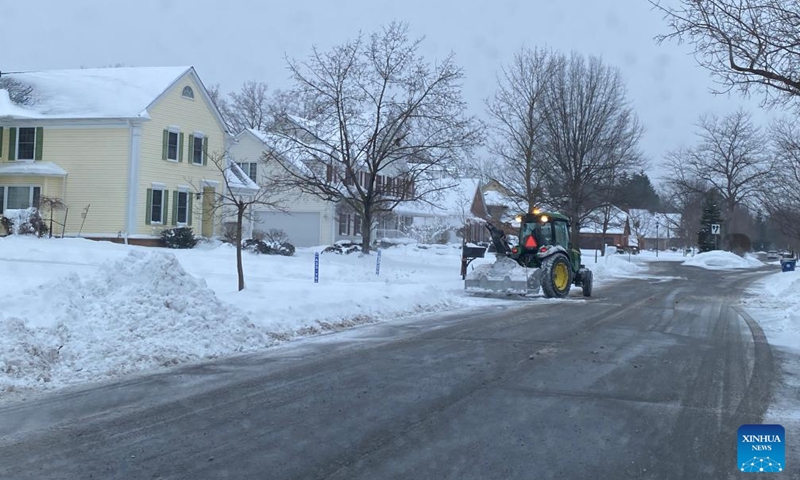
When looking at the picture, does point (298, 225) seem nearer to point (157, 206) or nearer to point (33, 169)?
point (157, 206)

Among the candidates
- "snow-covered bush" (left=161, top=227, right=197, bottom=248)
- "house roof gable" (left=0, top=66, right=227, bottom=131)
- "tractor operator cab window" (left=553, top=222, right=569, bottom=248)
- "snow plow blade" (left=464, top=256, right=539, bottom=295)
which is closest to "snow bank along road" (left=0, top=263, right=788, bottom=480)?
"snow plow blade" (left=464, top=256, right=539, bottom=295)

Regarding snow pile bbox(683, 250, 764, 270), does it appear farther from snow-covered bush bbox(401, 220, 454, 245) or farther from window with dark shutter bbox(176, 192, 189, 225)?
window with dark shutter bbox(176, 192, 189, 225)

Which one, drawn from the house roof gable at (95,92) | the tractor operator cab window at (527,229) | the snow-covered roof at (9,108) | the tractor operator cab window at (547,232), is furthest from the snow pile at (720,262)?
the snow-covered roof at (9,108)

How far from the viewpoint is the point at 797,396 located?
8141 mm

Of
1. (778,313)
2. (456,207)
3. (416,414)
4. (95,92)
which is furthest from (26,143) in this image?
(456,207)

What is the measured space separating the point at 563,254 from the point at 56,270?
13.6 metres

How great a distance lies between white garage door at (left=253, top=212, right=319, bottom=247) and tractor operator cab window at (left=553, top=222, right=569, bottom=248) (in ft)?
88.0

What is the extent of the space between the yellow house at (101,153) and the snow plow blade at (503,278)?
508 inches

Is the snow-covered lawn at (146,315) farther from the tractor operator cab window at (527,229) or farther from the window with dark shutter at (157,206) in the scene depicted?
the window with dark shutter at (157,206)

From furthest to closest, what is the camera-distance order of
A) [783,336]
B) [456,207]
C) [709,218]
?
[709,218] → [456,207] → [783,336]

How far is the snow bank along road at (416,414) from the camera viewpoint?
560 cm

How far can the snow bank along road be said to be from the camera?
5.60 m

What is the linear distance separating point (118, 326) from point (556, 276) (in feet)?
44.3

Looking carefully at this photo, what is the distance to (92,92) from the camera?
32.1 metres
